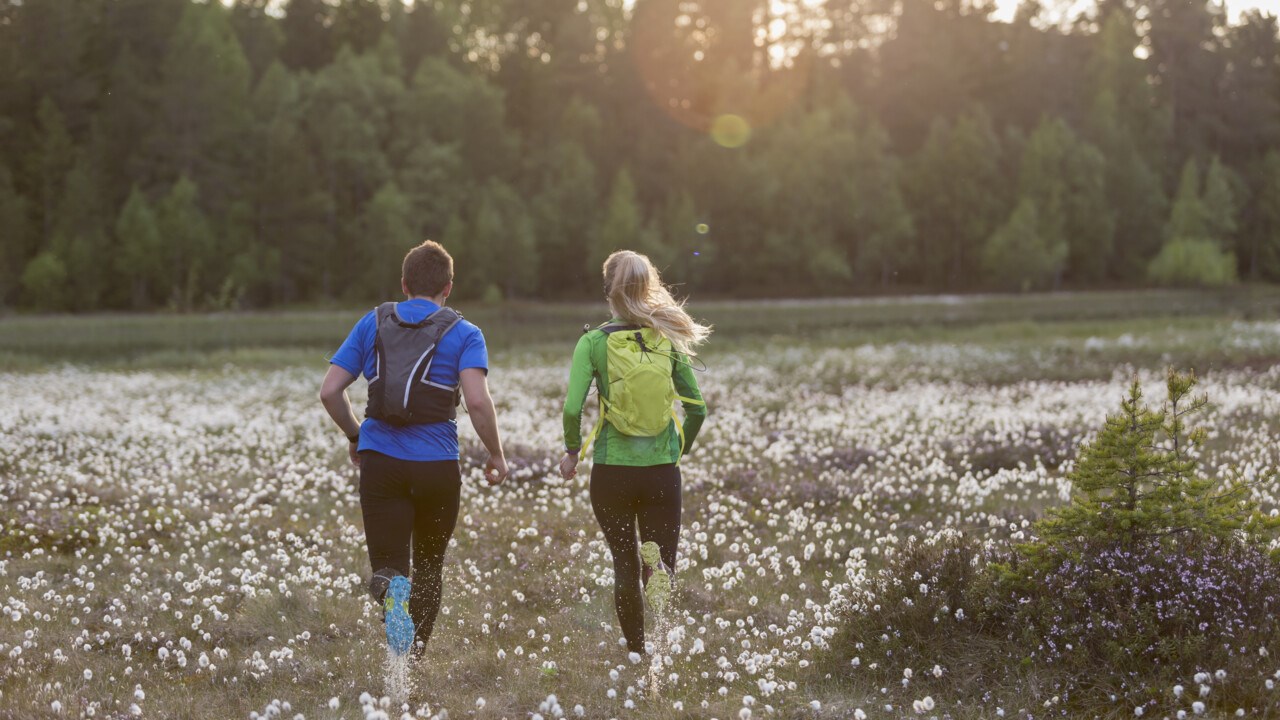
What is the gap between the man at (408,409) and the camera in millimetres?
6457

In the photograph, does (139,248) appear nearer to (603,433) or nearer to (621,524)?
(603,433)

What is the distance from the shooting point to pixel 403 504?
21.7 feet

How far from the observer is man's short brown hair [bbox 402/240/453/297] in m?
6.61

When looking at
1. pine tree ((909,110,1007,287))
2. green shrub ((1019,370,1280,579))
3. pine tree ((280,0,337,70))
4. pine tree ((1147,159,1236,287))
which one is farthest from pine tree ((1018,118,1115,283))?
green shrub ((1019,370,1280,579))

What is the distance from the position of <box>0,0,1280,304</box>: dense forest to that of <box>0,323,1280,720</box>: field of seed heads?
5860cm

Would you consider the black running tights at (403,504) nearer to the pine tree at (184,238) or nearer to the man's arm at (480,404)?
the man's arm at (480,404)

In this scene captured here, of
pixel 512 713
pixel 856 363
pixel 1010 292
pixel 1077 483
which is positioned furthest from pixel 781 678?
pixel 1010 292

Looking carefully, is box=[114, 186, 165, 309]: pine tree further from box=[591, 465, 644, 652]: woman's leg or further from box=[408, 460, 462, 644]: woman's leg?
box=[591, 465, 644, 652]: woman's leg

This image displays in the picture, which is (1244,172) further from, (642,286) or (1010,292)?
(642,286)

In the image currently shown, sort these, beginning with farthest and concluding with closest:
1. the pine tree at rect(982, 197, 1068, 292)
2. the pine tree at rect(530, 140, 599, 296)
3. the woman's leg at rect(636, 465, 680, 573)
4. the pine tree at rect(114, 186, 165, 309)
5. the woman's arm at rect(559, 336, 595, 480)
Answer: the pine tree at rect(530, 140, 599, 296) → the pine tree at rect(982, 197, 1068, 292) → the pine tree at rect(114, 186, 165, 309) → the woman's leg at rect(636, 465, 680, 573) → the woman's arm at rect(559, 336, 595, 480)

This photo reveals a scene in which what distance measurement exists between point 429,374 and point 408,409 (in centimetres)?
26

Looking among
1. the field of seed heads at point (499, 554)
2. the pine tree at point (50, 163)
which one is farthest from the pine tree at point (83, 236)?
the field of seed heads at point (499, 554)

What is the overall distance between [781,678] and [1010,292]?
8891 centimetres

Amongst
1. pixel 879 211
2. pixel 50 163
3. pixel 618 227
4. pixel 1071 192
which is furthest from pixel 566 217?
pixel 1071 192
